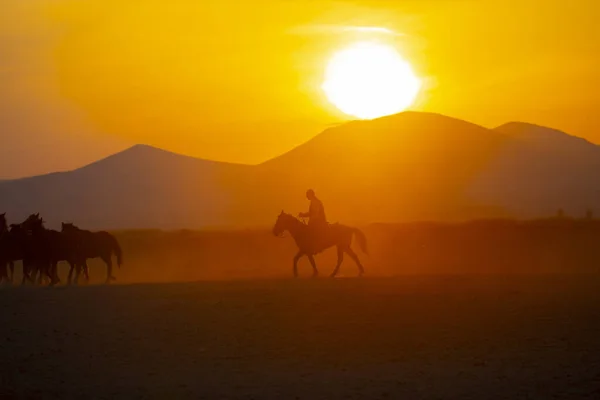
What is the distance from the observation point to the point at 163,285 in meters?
24.5

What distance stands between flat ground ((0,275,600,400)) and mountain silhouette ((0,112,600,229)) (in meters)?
94.6

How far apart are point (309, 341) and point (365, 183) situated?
420 feet

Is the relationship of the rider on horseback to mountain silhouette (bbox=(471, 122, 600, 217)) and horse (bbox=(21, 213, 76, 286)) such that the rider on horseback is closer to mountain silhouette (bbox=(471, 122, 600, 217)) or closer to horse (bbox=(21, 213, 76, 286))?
horse (bbox=(21, 213, 76, 286))

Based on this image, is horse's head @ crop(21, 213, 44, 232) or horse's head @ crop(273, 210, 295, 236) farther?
horse's head @ crop(21, 213, 44, 232)

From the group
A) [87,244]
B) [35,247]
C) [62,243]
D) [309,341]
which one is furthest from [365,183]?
[309,341]

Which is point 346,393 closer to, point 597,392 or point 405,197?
point 597,392

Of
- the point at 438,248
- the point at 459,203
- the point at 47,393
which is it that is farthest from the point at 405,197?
the point at 47,393

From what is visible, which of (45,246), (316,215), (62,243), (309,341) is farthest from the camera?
(62,243)

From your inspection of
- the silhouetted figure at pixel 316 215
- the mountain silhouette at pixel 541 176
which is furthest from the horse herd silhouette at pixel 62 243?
the mountain silhouette at pixel 541 176

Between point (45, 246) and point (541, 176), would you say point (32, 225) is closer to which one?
point (45, 246)

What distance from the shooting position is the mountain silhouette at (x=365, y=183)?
13550 centimetres

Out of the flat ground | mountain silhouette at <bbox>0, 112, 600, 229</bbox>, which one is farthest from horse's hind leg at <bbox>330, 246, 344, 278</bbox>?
mountain silhouette at <bbox>0, 112, 600, 229</bbox>

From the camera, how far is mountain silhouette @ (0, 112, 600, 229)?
5335 inches

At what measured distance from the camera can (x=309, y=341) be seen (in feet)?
59.1
